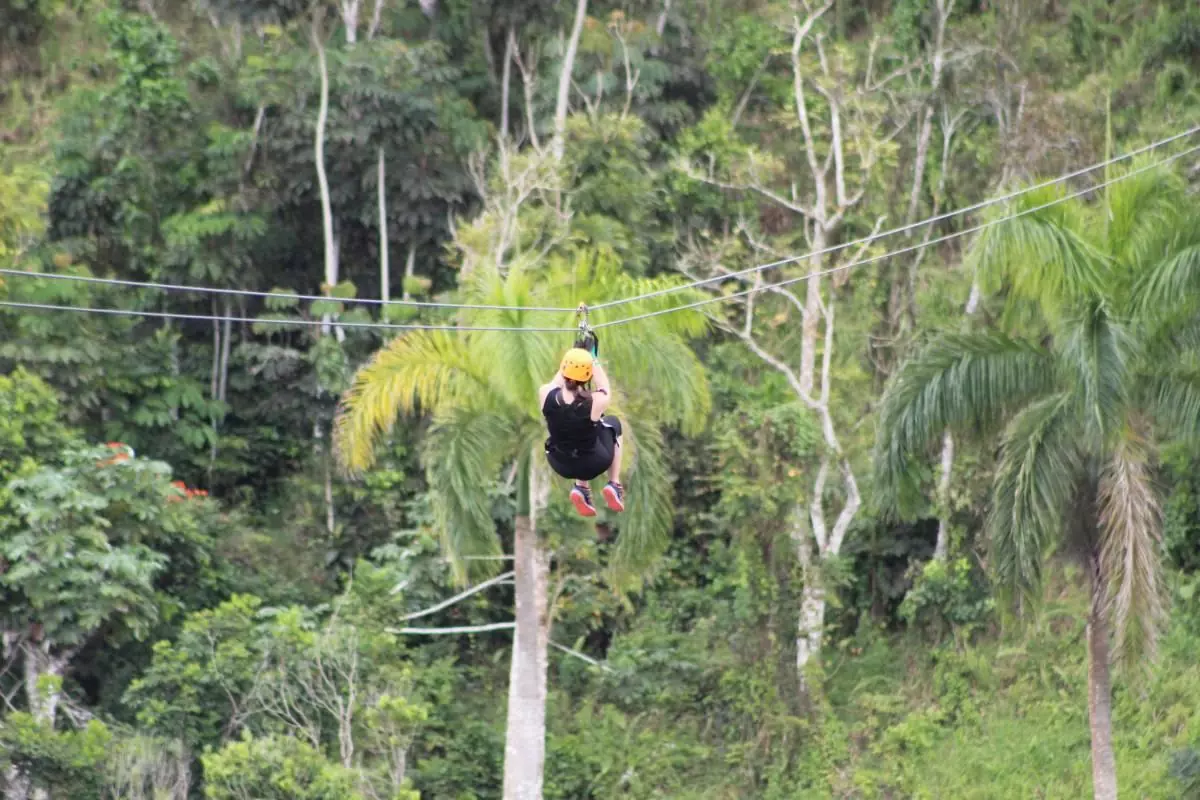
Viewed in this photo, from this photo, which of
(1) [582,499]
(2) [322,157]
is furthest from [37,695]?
(1) [582,499]

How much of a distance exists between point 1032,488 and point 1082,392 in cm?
78

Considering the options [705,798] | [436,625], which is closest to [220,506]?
[436,625]

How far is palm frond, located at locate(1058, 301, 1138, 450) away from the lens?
12703 millimetres

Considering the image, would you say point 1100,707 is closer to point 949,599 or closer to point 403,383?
point 949,599

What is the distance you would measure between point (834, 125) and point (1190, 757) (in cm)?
788

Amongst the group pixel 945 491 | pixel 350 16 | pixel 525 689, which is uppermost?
pixel 350 16

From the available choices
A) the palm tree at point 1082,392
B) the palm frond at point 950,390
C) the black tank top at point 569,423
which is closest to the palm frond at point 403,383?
the palm frond at point 950,390

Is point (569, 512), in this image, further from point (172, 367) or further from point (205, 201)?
point (205, 201)

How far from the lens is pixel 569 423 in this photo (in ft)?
33.3

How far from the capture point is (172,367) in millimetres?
21891

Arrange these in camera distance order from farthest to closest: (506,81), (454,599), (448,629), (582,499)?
(506,81) → (448,629) → (454,599) → (582,499)

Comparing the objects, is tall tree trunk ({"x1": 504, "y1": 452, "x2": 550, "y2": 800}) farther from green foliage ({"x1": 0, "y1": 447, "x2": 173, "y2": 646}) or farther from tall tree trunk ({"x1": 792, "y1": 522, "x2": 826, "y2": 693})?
green foliage ({"x1": 0, "y1": 447, "x2": 173, "y2": 646})

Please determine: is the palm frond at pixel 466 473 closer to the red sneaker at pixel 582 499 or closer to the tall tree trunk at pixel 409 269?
the red sneaker at pixel 582 499

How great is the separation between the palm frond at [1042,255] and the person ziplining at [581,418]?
356 cm
